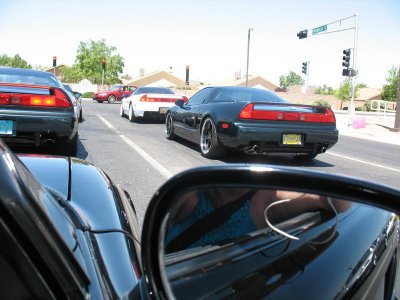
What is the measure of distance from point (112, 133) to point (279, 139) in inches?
215

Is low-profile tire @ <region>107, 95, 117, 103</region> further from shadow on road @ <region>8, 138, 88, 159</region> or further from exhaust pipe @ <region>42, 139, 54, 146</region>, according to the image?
exhaust pipe @ <region>42, 139, 54, 146</region>

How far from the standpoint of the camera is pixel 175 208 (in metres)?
1.10

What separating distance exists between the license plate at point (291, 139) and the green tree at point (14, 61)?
11214 centimetres

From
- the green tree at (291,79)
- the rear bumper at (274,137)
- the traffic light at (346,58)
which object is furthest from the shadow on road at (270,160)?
the green tree at (291,79)

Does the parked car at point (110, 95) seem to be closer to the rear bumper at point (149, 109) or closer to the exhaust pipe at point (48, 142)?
the rear bumper at point (149, 109)

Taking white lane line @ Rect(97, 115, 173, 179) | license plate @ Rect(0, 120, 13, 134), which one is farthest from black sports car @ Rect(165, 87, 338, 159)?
license plate @ Rect(0, 120, 13, 134)

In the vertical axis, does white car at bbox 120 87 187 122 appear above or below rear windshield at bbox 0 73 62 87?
below

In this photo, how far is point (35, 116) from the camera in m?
6.04

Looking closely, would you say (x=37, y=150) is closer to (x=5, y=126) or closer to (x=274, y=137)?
(x=5, y=126)

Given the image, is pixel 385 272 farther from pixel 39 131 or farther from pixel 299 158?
pixel 299 158

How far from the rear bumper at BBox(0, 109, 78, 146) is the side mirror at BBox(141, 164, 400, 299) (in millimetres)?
5186

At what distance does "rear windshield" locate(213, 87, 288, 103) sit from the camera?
7.79 meters

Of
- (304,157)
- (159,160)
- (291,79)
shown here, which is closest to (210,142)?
(159,160)

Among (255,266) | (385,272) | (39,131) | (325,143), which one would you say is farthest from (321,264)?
(325,143)
